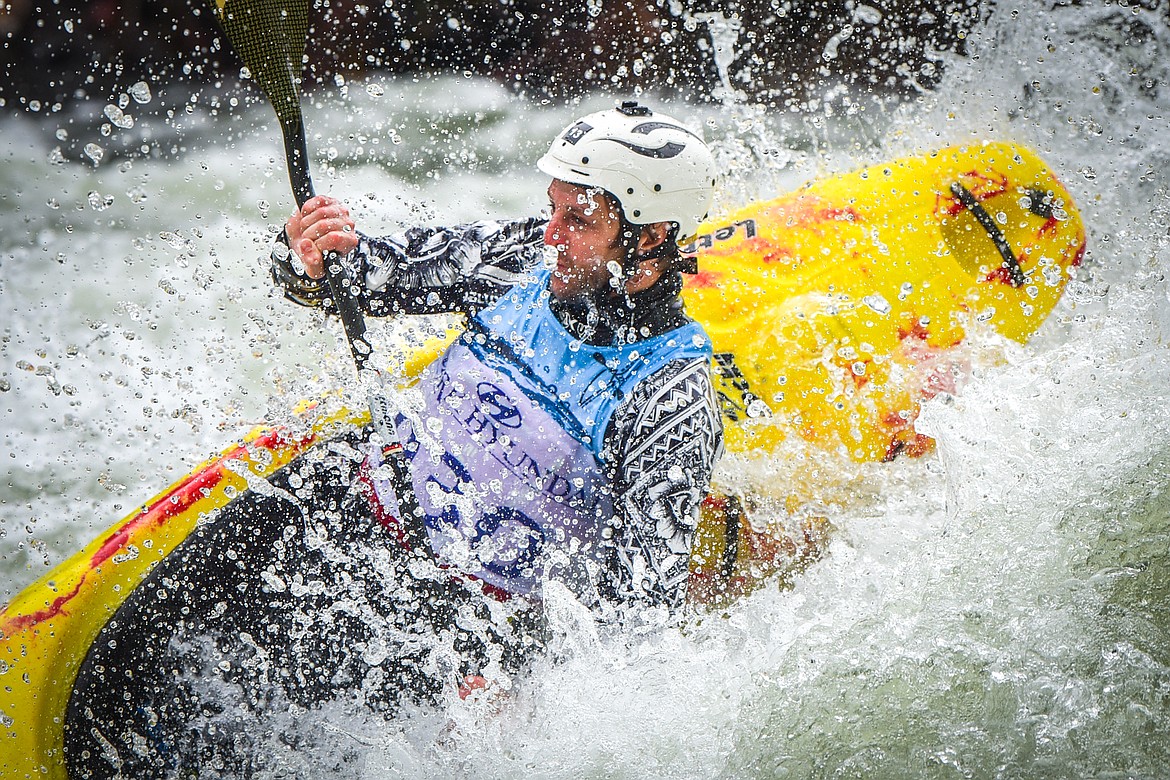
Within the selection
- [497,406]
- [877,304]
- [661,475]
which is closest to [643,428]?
[661,475]

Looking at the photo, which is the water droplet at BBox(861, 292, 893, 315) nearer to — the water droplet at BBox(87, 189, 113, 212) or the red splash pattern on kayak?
the red splash pattern on kayak

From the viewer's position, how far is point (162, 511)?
2.59m

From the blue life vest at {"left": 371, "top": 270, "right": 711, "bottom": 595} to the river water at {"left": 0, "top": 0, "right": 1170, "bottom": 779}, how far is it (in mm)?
206

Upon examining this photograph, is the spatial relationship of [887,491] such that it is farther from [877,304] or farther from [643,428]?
[643,428]

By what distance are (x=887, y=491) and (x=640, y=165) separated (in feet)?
4.19

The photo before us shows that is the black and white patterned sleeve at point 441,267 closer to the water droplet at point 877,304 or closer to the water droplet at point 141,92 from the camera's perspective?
the water droplet at point 877,304

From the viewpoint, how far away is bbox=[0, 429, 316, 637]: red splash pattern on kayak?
7.85 feet

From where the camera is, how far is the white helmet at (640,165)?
89.3 inches

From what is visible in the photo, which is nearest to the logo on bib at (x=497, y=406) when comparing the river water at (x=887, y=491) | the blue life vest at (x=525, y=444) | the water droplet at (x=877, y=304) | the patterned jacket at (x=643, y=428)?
the blue life vest at (x=525, y=444)

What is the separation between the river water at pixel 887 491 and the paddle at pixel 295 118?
0.34m

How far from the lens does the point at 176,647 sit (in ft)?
7.93

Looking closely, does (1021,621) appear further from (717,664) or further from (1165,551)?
(717,664)

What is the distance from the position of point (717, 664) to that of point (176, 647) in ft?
4.68

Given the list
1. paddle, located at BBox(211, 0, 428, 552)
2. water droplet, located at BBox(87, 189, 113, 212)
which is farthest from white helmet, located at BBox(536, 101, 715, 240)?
water droplet, located at BBox(87, 189, 113, 212)
